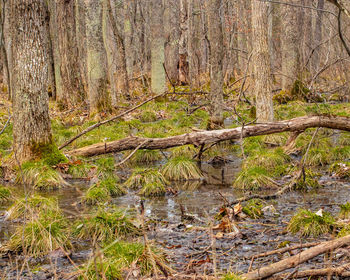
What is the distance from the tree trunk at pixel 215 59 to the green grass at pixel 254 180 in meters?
3.31

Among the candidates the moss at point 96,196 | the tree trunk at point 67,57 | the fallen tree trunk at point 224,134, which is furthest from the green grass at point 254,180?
the tree trunk at point 67,57

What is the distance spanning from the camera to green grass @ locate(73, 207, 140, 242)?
4.96 metres

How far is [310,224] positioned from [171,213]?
2.01 m

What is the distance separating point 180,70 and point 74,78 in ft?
27.3

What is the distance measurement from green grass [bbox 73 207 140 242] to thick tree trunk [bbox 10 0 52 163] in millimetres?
3266

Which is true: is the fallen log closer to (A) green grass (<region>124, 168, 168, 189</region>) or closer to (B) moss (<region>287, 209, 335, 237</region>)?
(B) moss (<region>287, 209, 335, 237</region>)

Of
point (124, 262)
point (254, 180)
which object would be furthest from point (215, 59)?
point (124, 262)

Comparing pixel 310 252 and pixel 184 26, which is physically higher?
pixel 184 26

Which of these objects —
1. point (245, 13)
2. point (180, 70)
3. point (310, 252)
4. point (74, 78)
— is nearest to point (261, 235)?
point (310, 252)

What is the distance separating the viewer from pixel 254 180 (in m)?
7.21

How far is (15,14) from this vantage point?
745 cm

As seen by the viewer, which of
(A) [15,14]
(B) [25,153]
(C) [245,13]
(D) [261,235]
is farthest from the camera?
(C) [245,13]

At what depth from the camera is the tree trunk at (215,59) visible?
1074 cm

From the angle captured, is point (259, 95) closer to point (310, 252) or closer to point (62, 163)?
point (62, 163)
